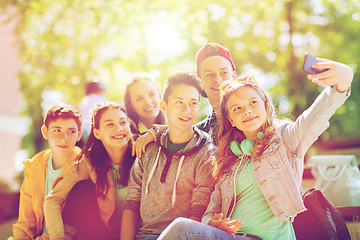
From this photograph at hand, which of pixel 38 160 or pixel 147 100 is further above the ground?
pixel 147 100

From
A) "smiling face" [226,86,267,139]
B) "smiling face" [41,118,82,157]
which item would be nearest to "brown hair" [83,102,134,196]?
"smiling face" [41,118,82,157]

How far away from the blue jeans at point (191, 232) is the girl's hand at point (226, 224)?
0.03 meters

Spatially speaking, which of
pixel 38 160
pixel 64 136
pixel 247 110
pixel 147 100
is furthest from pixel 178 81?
pixel 38 160

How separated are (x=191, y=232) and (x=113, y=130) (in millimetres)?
1162

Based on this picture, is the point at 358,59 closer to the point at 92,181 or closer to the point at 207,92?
the point at 207,92

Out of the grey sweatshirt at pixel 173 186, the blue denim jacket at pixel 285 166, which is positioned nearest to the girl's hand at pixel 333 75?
the blue denim jacket at pixel 285 166

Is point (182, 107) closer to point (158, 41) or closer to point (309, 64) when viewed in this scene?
point (309, 64)

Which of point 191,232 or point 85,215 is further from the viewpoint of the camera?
point 85,215

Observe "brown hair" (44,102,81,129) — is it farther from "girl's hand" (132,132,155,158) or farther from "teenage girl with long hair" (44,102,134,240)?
"girl's hand" (132,132,155,158)

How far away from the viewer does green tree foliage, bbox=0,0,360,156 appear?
26.4 ft

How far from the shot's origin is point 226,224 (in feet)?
6.42

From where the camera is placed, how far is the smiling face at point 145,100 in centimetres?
345

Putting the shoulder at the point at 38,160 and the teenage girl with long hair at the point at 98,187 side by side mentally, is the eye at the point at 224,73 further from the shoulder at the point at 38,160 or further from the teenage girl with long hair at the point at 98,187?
the shoulder at the point at 38,160

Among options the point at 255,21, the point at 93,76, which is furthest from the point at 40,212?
→ the point at 255,21
